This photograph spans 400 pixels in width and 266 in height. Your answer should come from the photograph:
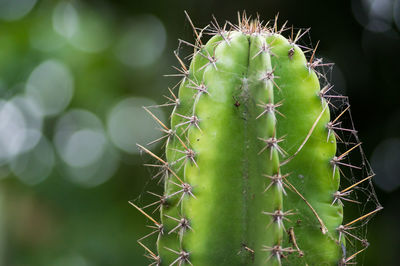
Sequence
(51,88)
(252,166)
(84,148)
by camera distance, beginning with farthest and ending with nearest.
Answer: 1. (84,148)
2. (51,88)
3. (252,166)

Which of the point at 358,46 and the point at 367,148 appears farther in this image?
the point at 358,46

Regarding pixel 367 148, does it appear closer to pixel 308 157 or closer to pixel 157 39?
pixel 157 39

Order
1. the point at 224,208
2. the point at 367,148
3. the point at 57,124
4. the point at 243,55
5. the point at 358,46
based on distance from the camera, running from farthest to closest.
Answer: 1. the point at 57,124
2. the point at 358,46
3. the point at 367,148
4. the point at 243,55
5. the point at 224,208

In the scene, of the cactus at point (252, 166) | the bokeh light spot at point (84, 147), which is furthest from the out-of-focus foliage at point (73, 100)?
the cactus at point (252, 166)

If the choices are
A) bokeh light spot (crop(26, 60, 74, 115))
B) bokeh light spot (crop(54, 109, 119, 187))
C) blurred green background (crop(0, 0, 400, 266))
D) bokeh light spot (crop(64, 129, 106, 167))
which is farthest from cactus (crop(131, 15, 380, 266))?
bokeh light spot (crop(64, 129, 106, 167))

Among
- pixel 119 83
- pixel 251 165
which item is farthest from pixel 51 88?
pixel 251 165

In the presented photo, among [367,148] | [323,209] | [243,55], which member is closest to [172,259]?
[323,209]

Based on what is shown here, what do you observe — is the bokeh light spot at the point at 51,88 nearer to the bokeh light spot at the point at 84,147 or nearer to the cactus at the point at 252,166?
the bokeh light spot at the point at 84,147

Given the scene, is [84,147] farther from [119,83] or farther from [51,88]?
[119,83]
